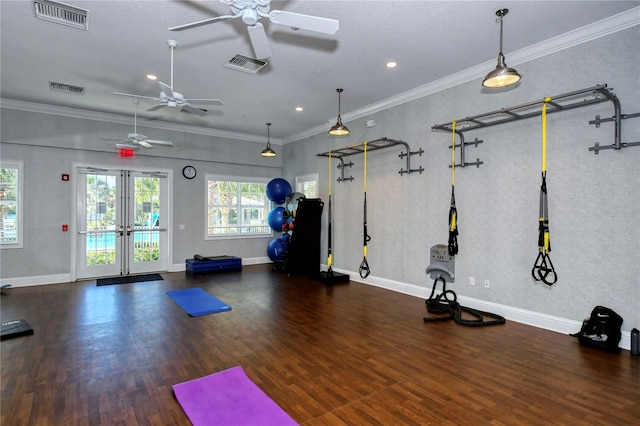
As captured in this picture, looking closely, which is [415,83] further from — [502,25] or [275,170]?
[275,170]

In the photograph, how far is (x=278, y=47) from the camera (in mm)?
4133

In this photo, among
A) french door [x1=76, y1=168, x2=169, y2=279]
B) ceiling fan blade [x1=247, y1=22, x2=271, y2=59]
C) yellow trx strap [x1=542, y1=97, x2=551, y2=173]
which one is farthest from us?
french door [x1=76, y1=168, x2=169, y2=279]

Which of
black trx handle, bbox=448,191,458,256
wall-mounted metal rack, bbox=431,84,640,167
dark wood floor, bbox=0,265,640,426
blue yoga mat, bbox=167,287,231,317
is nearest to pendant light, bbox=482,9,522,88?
wall-mounted metal rack, bbox=431,84,640,167

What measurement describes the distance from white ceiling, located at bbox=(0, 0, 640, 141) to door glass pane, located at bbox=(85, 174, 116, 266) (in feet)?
5.77

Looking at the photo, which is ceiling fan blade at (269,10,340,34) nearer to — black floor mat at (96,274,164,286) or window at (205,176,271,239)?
black floor mat at (96,274,164,286)

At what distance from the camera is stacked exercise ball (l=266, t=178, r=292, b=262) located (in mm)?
8266

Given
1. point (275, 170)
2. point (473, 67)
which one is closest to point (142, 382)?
Result: point (473, 67)

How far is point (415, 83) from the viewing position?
17.4 ft

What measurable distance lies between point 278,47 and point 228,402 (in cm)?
390

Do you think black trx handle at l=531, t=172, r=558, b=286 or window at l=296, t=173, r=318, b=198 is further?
window at l=296, t=173, r=318, b=198

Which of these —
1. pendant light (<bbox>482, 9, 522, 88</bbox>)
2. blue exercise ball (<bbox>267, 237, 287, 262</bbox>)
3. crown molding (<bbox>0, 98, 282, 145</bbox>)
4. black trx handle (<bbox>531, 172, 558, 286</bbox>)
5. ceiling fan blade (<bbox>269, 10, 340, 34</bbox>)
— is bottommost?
blue exercise ball (<bbox>267, 237, 287, 262</bbox>)

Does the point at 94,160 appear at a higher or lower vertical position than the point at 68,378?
higher

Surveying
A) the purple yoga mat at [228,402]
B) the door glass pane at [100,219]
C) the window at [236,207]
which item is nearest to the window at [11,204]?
the door glass pane at [100,219]

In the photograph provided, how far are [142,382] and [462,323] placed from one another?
3.64 m
